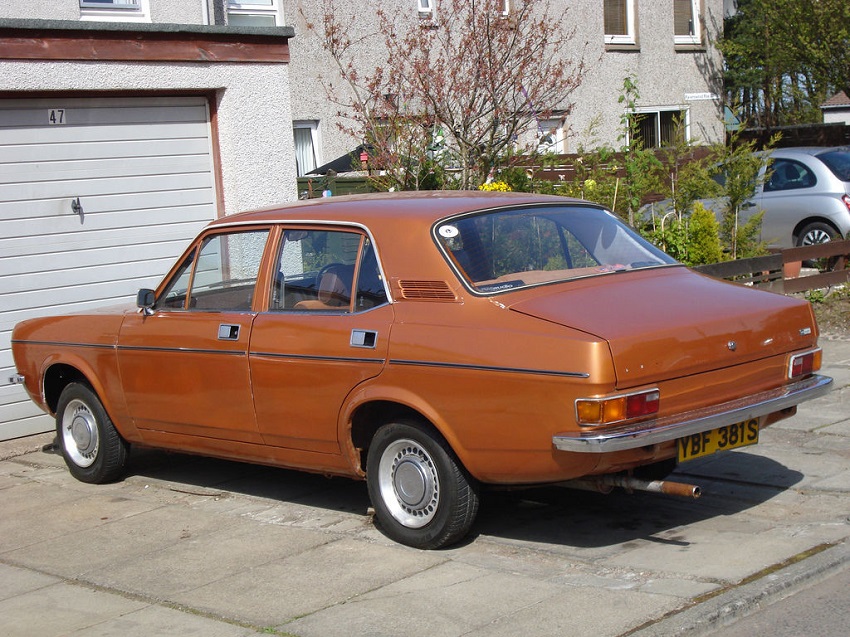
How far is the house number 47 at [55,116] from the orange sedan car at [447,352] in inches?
112

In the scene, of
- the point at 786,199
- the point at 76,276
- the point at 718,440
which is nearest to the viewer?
the point at 718,440

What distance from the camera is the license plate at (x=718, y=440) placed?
17.9 feet

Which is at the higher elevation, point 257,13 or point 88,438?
point 257,13

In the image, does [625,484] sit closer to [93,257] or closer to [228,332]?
[228,332]

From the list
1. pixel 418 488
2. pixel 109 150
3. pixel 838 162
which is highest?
pixel 109 150

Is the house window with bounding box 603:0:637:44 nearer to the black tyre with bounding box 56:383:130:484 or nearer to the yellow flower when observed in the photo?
the yellow flower

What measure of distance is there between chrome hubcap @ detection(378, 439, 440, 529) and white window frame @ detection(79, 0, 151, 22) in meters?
5.81

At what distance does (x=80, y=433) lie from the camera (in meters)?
7.86

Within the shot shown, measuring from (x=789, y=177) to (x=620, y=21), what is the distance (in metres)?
7.83

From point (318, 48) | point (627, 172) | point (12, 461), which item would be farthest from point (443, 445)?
point (318, 48)

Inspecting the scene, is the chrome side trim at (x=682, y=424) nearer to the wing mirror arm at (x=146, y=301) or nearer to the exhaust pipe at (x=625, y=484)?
the exhaust pipe at (x=625, y=484)

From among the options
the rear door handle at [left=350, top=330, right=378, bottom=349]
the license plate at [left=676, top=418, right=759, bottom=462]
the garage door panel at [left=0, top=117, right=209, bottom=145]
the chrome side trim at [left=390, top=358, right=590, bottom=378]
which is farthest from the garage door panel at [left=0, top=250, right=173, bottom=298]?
the license plate at [left=676, top=418, right=759, bottom=462]

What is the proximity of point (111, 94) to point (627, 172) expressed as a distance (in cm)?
536

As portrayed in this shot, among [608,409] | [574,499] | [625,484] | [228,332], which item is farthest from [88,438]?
[608,409]
